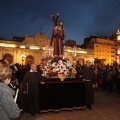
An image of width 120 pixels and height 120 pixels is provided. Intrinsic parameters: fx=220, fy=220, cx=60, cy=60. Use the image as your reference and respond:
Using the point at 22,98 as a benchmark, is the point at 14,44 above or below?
above

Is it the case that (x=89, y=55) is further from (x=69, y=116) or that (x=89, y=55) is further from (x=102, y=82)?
(x=69, y=116)

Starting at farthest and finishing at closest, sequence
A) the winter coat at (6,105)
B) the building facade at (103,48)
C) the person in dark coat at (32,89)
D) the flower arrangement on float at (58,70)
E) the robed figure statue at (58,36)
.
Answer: the building facade at (103,48)
the robed figure statue at (58,36)
the flower arrangement on float at (58,70)
the person in dark coat at (32,89)
the winter coat at (6,105)

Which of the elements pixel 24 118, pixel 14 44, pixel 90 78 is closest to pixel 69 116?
pixel 24 118

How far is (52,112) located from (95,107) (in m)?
1.99

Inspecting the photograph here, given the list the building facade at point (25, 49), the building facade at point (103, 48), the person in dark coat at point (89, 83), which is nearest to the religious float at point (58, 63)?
the person in dark coat at point (89, 83)

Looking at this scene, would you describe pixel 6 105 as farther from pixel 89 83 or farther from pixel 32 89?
pixel 89 83

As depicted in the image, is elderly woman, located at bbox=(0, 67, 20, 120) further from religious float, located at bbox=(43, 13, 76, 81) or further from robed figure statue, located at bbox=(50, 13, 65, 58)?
robed figure statue, located at bbox=(50, 13, 65, 58)

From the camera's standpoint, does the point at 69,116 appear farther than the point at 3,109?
Yes

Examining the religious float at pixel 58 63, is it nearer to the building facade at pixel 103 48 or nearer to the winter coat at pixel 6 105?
the winter coat at pixel 6 105

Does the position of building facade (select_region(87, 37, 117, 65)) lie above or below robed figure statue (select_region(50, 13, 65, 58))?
above

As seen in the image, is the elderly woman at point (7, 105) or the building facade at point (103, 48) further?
the building facade at point (103, 48)

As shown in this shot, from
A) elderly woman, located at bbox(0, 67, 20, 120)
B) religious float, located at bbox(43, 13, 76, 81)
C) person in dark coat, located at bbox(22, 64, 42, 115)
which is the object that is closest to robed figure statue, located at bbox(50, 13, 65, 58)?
religious float, located at bbox(43, 13, 76, 81)

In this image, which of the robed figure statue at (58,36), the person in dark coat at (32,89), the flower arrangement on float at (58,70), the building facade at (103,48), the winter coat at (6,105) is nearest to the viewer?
the winter coat at (6,105)

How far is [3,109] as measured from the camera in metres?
2.70
